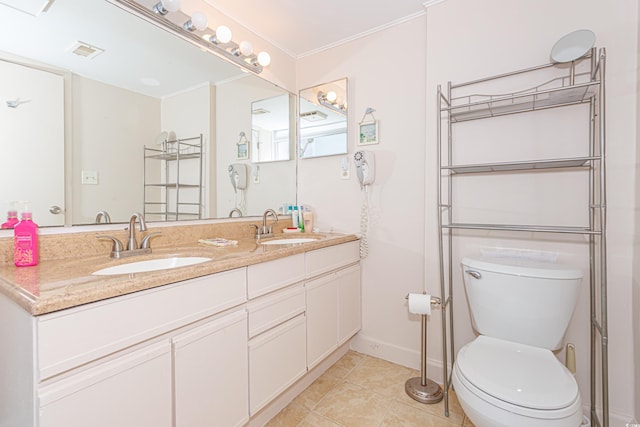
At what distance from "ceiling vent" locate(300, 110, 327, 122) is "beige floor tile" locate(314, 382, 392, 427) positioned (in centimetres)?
185

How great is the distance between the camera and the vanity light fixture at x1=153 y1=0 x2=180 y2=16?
4.74 ft

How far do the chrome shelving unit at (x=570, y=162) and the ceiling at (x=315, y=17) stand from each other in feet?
2.07

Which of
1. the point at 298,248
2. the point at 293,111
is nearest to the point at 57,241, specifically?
the point at 298,248

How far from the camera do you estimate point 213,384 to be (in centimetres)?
113

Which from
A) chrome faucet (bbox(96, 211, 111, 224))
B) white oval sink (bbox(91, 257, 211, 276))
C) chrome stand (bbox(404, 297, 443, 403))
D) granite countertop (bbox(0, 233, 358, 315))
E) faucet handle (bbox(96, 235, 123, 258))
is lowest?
chrome stand (bbox(404, 297, 443, 403))

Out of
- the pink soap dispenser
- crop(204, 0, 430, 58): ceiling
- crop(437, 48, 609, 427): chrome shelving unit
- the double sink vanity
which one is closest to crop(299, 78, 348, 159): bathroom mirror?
crop(204, 0, 430, 58): ceiling

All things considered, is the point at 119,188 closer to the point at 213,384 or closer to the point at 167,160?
the point at 167,160

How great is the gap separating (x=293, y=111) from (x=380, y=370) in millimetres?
2013

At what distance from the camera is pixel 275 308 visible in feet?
4.69

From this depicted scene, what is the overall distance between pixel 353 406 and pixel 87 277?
1409mm

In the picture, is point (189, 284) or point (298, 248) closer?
point (189, 284)

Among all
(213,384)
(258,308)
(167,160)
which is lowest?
(213,384)

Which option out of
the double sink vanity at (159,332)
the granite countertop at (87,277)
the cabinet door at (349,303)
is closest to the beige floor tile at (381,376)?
the cabinet door at (349,303)

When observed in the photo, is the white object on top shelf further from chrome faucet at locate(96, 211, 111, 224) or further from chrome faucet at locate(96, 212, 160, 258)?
chrome faucet at locate(96, 211, 111, 224)
